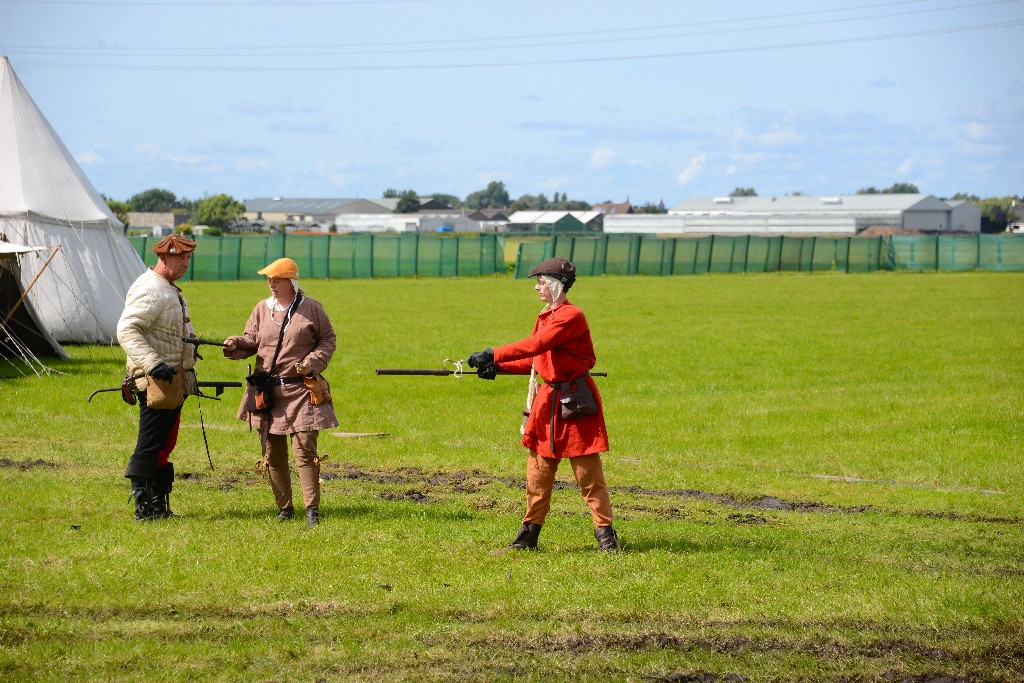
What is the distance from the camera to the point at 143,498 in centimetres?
896

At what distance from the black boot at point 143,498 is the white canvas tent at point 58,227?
14.6 m

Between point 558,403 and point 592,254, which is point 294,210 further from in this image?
point 558,403

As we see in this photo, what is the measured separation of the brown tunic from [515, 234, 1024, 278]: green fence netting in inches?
1927

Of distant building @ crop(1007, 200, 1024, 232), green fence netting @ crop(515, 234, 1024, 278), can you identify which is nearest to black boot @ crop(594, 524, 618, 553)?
A: green fence netting @ crop(515, 234, 1024, 278)

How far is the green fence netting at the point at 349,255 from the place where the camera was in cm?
5509

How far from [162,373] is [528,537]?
301cm

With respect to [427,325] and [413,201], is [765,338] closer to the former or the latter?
[427,325]

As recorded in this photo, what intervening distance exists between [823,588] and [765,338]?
18.8 meters

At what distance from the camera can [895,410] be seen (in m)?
16.0

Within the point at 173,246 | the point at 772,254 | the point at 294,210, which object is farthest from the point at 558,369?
the point at 294,210

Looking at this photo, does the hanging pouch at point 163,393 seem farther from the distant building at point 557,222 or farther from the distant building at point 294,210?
the distant building at point 294,210

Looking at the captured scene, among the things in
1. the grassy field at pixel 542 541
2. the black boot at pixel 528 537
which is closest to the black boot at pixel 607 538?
the grassy field at pixel 542 541

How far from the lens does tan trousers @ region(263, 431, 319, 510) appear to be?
8.79m

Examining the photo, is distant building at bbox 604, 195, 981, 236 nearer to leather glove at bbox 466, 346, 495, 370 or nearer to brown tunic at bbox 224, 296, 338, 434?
brown tunic at bbox 224, 296, 338, 434
